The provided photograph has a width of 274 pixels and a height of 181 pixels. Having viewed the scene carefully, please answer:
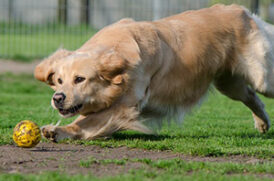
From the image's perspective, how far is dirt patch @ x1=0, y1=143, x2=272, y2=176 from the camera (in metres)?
4.14

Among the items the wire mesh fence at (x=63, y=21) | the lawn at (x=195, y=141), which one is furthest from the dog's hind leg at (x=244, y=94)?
the wire mesh fence at (x=63, y=21)

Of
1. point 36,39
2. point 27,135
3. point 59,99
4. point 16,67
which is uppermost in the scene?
point 59,99

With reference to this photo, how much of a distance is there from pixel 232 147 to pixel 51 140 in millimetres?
1832

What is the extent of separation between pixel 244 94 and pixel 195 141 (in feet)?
5.25

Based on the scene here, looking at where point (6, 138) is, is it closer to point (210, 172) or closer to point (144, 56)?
point (144, 56)

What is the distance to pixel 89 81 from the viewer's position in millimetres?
5496

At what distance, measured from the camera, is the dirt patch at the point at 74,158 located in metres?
4.14

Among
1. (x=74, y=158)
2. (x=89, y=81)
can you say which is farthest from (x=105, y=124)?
(x=74, y=158)

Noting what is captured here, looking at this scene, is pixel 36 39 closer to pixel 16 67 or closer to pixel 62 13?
pixel 62 13

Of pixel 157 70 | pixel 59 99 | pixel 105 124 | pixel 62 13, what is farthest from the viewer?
pixel 62 13

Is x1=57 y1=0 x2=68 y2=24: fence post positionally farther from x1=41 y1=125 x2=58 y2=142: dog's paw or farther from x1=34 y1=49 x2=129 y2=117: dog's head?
x1=41 y1=125 x2=58 y2=142: dog's paw

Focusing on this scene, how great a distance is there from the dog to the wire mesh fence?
7230 mm

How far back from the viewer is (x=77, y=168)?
416 cm

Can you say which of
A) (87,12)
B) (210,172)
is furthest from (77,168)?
(87,12)
